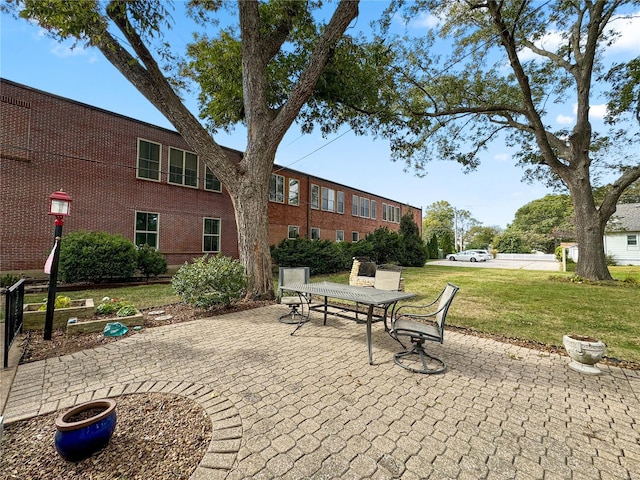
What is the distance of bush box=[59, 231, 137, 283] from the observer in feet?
28.5

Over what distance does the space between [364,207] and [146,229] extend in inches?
758

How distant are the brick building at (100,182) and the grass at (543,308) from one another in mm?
3143

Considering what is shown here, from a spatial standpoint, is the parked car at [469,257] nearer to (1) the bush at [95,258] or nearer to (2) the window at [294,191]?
(2) the window at [294,191]

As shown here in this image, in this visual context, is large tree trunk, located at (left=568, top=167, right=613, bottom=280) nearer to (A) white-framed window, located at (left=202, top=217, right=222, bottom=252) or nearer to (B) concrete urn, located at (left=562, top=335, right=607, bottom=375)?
(B) concrete urn, located at (left=562, top=335, right=607, bottom=375)

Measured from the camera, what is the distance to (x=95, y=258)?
8.98 m

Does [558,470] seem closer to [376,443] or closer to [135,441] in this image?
[376,443]

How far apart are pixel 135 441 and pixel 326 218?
20236mm

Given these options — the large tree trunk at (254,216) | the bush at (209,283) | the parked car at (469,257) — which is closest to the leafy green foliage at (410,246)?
the parked car at (469,257)

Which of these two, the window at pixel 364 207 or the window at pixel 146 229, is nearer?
the window at pixel 146 229

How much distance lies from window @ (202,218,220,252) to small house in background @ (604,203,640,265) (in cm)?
3153

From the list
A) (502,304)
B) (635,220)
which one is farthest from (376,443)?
(635,220)

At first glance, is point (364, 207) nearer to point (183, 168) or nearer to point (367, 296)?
point (183, 168)

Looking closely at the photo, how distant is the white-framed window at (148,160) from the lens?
12.0m

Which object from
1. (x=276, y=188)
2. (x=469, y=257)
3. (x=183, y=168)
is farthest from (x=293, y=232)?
(x=469, y=257)
